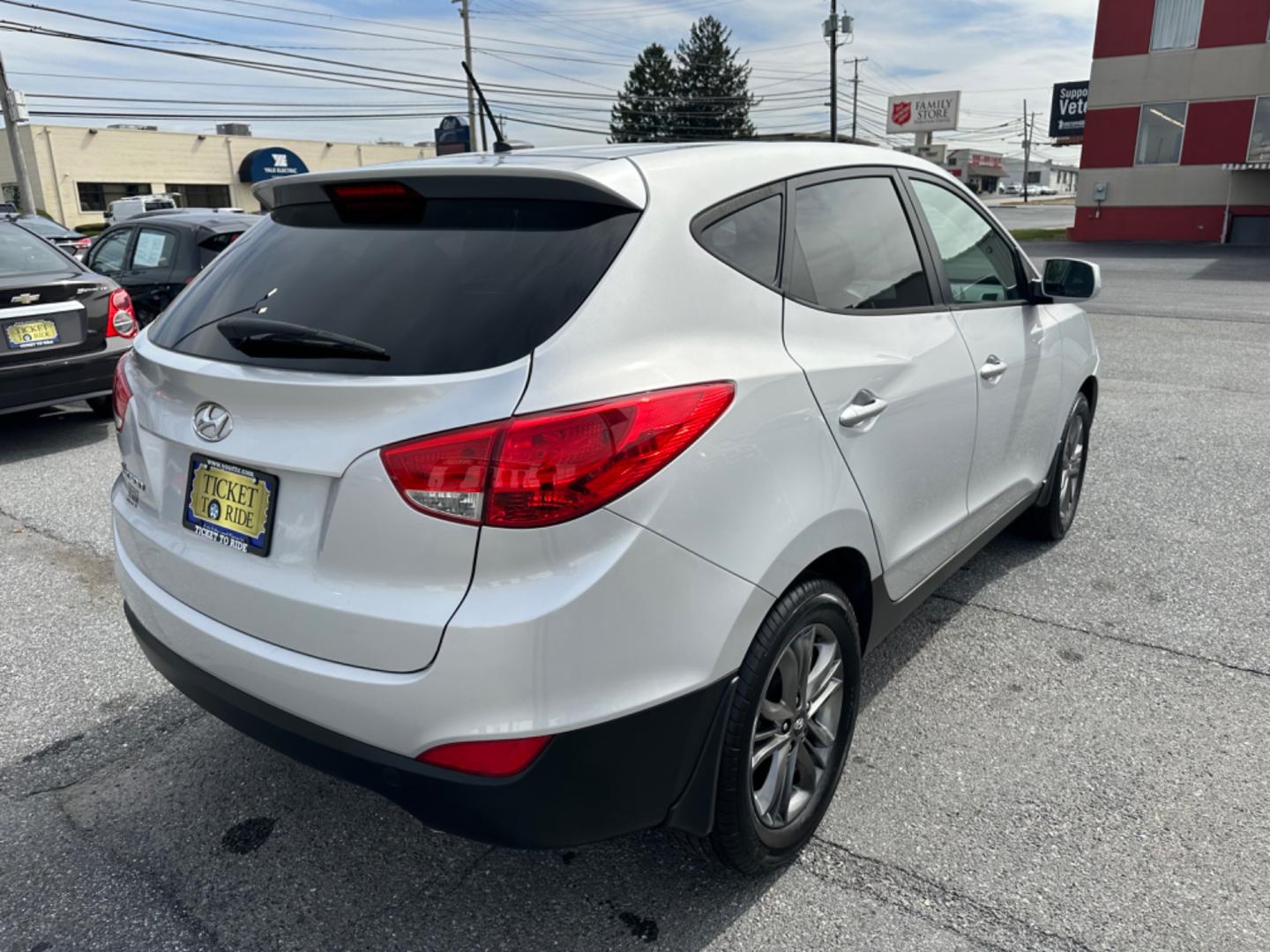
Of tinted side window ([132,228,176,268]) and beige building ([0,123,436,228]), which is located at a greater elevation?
beige building ([0,123,436,228])

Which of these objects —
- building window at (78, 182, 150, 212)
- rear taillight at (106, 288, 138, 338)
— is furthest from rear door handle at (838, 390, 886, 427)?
building window at (78, 182, 150, 212)

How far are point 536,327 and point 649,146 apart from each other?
93cm

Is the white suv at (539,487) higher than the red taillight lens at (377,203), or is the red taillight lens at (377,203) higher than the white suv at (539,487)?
the red taillight lens at (377,203)

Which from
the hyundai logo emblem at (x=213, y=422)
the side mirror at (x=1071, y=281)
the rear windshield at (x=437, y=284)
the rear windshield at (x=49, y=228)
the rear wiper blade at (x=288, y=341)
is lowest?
the rear windshield at (x=49, y=228)

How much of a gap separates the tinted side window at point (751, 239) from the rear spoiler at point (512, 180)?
8.6 inches

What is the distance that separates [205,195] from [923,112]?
4363cm

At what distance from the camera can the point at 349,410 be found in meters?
1.84

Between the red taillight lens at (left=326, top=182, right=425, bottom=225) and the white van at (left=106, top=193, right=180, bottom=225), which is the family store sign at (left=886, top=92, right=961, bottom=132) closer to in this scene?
the white van at (left=106, top=193, right=180, bottom=225)

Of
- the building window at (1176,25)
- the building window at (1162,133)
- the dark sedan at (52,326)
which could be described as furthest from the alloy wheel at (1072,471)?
the building window at (1176,25)

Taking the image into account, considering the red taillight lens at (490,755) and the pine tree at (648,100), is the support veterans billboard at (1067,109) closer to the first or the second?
the pine tree at (648,100)

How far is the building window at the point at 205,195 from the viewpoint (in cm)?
5253

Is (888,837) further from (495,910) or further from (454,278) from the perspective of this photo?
(454,278)

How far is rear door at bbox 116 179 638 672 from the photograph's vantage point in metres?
1.78

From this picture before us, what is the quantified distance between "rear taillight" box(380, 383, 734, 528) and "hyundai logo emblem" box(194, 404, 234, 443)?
49 centimetres
